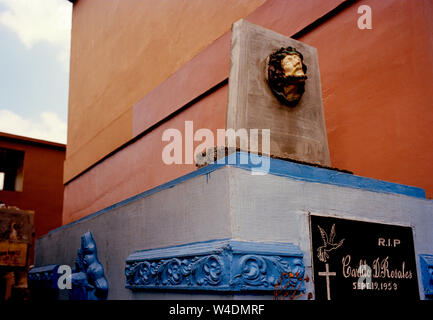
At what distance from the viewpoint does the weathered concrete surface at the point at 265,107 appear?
2949 mm

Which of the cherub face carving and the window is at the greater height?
the window

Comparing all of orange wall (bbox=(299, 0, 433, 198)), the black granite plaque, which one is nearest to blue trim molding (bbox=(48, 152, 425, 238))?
the black granite plaque

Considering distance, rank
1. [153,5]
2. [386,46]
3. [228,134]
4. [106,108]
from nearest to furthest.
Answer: [228,134], [386,46], [153,5], [106,108]

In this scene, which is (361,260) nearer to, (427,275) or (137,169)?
(427,275)

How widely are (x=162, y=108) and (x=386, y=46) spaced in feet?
11.2

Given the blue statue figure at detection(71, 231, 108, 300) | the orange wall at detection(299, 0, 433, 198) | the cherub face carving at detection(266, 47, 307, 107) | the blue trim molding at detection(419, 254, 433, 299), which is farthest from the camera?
the orange wall at detection(299, 0, 433, 198)

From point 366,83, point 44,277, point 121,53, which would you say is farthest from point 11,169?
point 366,83

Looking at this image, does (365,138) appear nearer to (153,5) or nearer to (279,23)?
(279,23)

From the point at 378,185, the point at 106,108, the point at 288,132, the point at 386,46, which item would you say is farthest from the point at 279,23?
the point at 106,108

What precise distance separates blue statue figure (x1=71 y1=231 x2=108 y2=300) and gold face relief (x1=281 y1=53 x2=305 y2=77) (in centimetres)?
203

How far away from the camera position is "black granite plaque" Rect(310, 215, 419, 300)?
231 centimetres

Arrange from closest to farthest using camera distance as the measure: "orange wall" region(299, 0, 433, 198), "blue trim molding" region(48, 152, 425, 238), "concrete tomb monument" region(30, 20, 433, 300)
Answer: "concrete tomb monument" region(30, 20, 433, 300), "blue trim molding" region(48, 152, 425, 238), "orange wall" region(299, 0, 433, 198)

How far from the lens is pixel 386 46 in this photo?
372 cm

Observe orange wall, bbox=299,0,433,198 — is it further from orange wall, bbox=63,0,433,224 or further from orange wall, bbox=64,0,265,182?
orange wall, bbox=64,0,265,182
